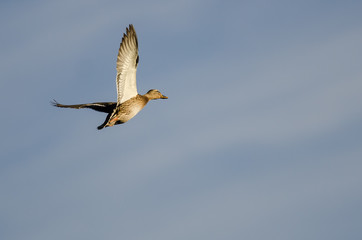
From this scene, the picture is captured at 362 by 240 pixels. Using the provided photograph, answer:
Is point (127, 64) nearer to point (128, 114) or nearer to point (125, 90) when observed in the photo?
point (125, 90)

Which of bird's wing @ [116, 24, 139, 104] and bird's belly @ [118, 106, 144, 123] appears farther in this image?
bird's belly @ [118, 106, 144, 123]

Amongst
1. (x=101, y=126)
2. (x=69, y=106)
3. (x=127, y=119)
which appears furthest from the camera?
(x=69, y=106)

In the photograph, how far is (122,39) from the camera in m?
23.9

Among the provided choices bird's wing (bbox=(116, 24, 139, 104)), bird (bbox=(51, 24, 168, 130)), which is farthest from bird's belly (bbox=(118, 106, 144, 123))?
bird's wing (bbox=(116, 24, 139, 104))

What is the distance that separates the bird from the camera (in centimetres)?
2405


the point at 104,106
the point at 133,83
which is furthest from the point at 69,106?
the point at 133,83

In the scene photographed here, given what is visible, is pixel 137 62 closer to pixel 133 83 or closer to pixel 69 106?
pixel 133 83

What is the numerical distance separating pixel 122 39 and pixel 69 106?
5.02 metres

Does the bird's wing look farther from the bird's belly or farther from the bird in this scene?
the bird's belly

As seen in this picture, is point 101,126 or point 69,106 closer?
point 101,126

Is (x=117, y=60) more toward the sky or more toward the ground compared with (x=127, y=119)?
more toward the sky

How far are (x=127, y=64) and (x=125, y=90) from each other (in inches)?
48.5

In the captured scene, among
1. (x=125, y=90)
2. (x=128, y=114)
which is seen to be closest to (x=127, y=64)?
(x=125, y=90)

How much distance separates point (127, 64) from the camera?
2436cm
